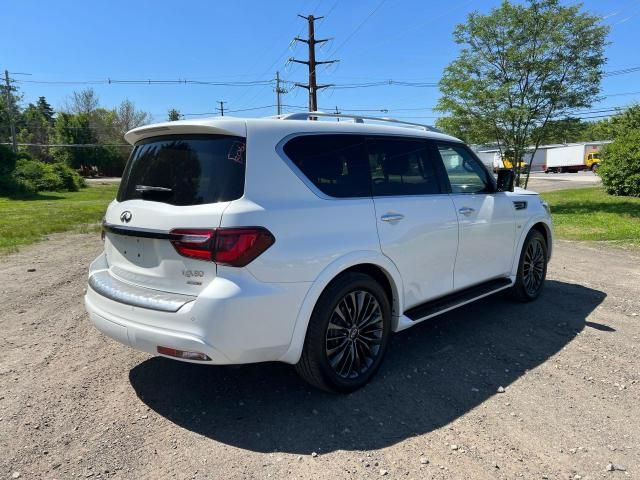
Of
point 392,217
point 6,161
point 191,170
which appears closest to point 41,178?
point 6,161

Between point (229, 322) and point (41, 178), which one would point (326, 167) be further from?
point (41, 178)

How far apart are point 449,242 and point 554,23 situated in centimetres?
1415

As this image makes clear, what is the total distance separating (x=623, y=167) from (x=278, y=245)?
2132 cm

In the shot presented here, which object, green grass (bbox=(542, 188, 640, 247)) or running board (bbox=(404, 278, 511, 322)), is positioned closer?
running board (bbox=(404, 278, 511, 322))

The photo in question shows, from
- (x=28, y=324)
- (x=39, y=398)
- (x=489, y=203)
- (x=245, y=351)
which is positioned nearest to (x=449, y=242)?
(x=489, y=203)

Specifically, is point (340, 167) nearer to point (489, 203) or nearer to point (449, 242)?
point (449, 242)

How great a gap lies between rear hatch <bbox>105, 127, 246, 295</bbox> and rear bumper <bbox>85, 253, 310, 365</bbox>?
14 cm

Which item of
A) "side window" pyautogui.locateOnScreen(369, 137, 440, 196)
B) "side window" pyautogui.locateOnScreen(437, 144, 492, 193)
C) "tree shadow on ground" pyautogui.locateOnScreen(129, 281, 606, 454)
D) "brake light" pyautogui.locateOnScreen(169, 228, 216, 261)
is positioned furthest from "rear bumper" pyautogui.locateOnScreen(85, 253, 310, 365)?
"side window" pyautogui.locateOnScreen(437, 144, 492, 193)

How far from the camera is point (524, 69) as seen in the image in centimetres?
1553

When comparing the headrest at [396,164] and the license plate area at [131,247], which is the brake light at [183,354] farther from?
the headrest at [396,164]

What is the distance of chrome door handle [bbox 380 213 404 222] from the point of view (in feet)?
11.9

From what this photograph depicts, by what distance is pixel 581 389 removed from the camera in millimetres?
3580

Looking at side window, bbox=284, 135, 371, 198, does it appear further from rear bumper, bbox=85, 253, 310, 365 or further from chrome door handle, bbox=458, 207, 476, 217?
chrome door handle, bbox=458, 207, 476, 217

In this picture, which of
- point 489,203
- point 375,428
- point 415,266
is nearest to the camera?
point 375,428
